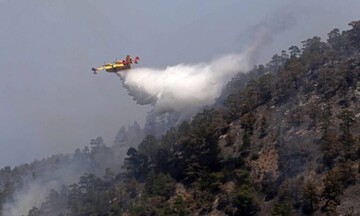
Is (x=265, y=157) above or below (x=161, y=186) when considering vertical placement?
below

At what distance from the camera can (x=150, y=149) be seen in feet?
387

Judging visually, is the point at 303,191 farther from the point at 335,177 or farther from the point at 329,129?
the point at 329,129

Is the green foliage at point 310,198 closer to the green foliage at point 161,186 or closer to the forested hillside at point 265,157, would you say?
the forested hillside at point 265,157

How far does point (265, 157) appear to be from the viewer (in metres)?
90.3

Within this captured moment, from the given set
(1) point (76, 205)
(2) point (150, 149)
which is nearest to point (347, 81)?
(2) point (150, 149)

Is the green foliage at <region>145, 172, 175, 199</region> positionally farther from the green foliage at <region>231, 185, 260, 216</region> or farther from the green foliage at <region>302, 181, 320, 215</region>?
the green foliage at <region>302, 181, 320, 215</region>

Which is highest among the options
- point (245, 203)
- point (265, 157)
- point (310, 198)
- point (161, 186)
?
point (161, 186)

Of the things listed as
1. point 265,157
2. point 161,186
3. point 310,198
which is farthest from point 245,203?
point 161,186

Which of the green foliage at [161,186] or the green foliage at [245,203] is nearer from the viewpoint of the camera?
the green foliage at [245,203]

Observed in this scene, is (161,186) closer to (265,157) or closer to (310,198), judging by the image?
(265,157)

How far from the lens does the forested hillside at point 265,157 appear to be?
251 feet

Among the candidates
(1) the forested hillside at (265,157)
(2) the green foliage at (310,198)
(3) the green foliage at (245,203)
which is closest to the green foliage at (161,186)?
(1) the forested hillside at (265,157)

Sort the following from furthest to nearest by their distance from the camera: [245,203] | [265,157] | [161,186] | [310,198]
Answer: [161,186] < [265,157] < [245,203] < [310,198]

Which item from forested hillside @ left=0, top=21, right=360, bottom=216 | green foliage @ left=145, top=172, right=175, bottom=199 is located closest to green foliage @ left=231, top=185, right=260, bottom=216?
forested hillside @ left=0, top=21, right=360, bottom=216
